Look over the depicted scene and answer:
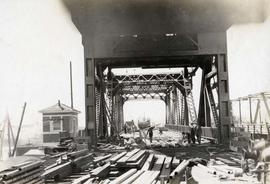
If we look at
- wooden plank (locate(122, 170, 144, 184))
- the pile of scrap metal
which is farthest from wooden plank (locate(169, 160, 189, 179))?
the pile of scrap metal

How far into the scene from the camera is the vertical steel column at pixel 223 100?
18094 mm

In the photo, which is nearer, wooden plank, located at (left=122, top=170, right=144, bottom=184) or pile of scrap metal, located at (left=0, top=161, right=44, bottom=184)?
pile of scrap metal, located at (left=0, top=161, right=44, bottom=184)

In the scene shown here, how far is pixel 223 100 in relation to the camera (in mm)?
18141

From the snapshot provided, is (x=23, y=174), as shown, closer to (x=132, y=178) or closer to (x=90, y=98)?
(x=132, y=178)

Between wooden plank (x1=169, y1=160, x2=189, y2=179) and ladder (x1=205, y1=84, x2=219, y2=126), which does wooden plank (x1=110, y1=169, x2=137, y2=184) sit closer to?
wooden plank (x1=169, y1=160, x2=189, y2=179)

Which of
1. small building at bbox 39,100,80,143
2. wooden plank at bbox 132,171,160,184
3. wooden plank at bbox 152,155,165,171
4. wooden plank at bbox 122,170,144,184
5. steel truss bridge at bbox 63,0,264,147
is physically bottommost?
wooden plank at bbox 152,155,165,171

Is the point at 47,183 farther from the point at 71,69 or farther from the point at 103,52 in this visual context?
the point at 71,69

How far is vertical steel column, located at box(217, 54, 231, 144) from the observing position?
59.4 feet

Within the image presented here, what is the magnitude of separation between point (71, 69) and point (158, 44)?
19027 mm

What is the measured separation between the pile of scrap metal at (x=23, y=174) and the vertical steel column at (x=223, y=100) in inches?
403

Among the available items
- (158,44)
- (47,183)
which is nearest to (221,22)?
(158,44)

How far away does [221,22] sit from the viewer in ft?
54.4

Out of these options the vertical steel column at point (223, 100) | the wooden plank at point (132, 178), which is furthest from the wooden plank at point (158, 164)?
the vertical steel column at point (223, 100)

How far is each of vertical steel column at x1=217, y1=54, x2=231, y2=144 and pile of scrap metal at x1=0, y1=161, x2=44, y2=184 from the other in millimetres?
10244
